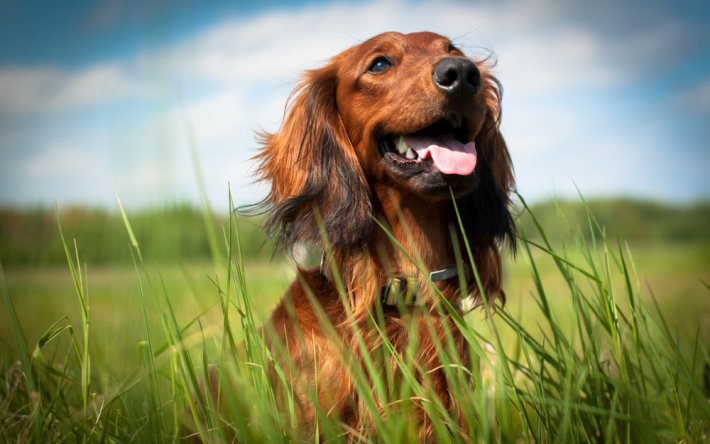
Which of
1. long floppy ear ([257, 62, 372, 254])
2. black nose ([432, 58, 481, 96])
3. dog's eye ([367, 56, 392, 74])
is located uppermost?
dog's eye ([367, 56, 392, 74])

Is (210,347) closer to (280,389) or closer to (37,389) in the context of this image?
(280,389)

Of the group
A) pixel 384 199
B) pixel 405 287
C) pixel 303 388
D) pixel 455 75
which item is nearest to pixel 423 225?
Answer: pixel 384 199

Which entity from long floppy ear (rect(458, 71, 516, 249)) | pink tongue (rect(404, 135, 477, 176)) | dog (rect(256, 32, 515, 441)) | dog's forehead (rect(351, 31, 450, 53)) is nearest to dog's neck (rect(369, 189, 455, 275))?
dog (rect(256, 32, 515, 441))

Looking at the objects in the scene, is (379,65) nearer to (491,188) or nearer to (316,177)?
(316,177)

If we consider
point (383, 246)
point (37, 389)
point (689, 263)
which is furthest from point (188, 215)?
point (689, 263)

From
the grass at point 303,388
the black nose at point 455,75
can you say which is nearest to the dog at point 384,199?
the black nose at point 455,75

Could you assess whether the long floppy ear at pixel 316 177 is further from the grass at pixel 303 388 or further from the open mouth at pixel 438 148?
the grass at pixel 303 388

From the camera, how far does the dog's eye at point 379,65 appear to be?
2545 mm

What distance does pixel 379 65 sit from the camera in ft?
8.44

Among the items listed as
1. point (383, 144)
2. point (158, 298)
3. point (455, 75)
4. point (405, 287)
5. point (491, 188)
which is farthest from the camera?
point (491, 188)

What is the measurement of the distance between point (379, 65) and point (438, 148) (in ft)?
1.67

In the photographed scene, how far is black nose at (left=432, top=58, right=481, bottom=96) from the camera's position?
2.24m

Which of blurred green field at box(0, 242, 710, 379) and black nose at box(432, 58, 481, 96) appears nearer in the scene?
blurred green field at box(0, 242, 710, 379)

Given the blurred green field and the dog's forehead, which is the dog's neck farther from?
the dog's forehead
